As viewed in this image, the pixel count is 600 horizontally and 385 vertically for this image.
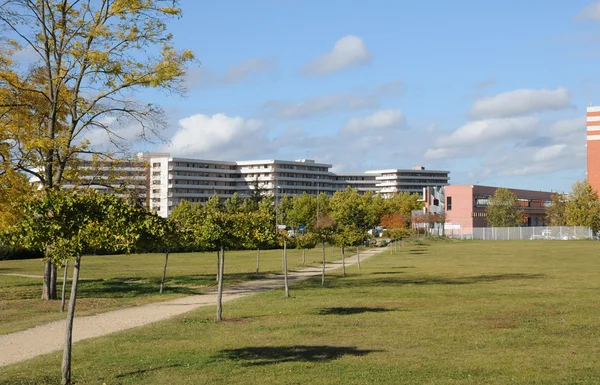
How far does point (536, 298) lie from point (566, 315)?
17.9 ft

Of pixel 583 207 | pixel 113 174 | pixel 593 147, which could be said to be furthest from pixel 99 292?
pixel 593 147

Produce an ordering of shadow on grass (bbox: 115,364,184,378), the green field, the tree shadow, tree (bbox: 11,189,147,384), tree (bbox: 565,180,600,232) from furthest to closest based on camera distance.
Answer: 1. tree (bbox: 565,180,600,232)
2. the tree shadow
3. shadow on grass (bbox: 115,364,184,378)
4. the green field
5. tree (bbox: 11,189,147,384)

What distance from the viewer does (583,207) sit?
4685 inches

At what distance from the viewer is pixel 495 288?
3144cm

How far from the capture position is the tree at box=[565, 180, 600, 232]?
11731 cm

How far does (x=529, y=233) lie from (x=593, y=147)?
18.7 m

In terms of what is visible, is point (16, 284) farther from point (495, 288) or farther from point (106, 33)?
point (495, 288)

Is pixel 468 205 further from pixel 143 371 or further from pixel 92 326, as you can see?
pixel 143 371

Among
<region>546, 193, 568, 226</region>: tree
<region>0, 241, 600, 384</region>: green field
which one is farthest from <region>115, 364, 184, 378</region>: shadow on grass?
<region>546, 193, 568, 226</region>: tree

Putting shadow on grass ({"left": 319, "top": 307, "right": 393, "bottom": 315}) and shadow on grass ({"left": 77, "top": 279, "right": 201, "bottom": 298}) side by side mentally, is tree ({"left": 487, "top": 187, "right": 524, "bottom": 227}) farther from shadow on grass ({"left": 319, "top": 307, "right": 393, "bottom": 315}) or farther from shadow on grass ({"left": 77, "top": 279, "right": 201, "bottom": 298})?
shadow on grass ({"left": 319, "top": 307, "right": 393, "bottom": 315})

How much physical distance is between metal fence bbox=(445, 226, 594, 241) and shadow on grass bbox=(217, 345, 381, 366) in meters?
113

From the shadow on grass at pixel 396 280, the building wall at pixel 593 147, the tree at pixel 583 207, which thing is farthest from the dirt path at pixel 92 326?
the building wall at pixel 593 147

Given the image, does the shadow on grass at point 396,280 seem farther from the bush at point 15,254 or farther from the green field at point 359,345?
the bush at point 15,254

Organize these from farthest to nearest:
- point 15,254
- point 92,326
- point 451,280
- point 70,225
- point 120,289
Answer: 1. point 15,254
2. point 451,280
3. point 120,289
4. point 92,326
5. point 70,225
